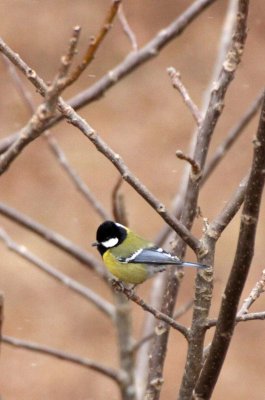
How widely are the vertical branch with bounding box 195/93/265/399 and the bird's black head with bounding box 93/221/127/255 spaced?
0.82m

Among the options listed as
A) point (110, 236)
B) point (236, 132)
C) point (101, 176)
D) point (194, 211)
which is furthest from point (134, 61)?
point (101, 176)

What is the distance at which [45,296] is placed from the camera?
6.20 metres

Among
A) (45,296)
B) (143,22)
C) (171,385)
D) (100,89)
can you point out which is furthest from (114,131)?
(100,89)

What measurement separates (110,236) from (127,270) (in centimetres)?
10

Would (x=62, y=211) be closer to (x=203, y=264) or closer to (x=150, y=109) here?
(x=150, y=109)

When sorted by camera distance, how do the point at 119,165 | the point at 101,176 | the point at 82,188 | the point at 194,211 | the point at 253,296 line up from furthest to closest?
the point at 101,176 → the point at 82,188 → the point at 194,211 → the point at 253,296 → the point at 119,165

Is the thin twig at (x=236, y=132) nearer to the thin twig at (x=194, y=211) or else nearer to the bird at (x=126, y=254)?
the bird at (x=126, y=254)

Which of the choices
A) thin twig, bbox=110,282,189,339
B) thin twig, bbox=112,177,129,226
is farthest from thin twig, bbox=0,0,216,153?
thin twig, bbox=110,282,189,339

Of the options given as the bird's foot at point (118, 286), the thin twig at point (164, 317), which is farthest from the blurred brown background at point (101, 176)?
the thin twig at point (164, 317)

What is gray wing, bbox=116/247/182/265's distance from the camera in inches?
64.3

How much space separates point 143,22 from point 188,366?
6348mm

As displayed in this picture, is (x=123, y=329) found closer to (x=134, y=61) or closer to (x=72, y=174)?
(x=72, y=174)

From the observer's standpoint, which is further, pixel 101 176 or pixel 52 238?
pixel 101 176

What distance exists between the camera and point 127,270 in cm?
192
